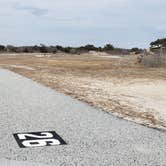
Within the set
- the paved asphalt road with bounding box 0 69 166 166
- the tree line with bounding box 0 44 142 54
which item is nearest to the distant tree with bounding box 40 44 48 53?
the tree line with bounding box 0 44 142 54

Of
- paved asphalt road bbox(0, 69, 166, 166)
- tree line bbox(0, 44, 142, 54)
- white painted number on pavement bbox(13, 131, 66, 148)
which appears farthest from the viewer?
tree line bbox(0, 44, 142, 54)

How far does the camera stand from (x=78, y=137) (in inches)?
348

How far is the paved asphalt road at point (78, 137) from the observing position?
285 inches

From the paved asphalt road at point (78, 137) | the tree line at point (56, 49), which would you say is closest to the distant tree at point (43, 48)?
the tree line at point (56, 49)

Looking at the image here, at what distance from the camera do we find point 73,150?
7836 mm

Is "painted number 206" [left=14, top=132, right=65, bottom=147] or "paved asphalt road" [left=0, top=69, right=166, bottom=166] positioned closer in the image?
"paved asphalt road" [left=0, top=69, right=166, bottom=166]

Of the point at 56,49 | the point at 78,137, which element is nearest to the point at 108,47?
the point at 56,49

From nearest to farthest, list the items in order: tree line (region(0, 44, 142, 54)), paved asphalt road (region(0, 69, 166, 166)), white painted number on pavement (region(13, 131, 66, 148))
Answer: paved asphalt road (region(0, 69, 166, 166)) < white painted number on pavement (region(13, 131, 66, 148)) < tree line (region(0, 44, 142, 54))

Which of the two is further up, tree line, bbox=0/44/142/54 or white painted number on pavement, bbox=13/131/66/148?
white painted number on pavement, bbox=13/131/66/148

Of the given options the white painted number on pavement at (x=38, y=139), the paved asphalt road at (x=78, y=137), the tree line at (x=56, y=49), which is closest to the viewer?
the paved asphalt road at (x=78, y=137)

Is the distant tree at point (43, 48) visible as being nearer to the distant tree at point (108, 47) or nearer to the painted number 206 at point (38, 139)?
the distant tree at point (108, 47)

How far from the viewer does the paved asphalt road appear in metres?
7.25

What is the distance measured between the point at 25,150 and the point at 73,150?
78 centimetres

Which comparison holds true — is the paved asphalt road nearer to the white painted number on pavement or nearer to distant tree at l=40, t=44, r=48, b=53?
the white painted number on pavement
